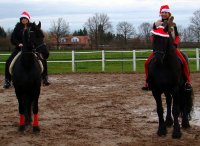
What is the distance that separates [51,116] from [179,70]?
3951mm

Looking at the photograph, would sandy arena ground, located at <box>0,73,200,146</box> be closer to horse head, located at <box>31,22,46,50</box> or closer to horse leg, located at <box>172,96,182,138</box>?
horse leg, located at <box>172,96,182,138</box>

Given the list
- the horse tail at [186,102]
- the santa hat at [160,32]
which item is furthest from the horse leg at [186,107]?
the santa hat at [160,32]

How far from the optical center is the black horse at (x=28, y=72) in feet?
23.8

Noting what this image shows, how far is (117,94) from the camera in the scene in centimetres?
1340

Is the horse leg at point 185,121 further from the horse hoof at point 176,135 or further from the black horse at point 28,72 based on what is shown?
the black horse at point 28,72

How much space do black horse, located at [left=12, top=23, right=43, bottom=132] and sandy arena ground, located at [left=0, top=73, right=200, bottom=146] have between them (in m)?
0.63

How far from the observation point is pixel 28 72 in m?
7.63

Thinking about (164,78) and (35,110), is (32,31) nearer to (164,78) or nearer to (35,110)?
(35,110)

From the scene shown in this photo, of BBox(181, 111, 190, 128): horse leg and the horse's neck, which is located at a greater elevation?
the horse's neck

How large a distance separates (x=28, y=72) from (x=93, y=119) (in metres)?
2.38

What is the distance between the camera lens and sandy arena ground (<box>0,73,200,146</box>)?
23.2 ft

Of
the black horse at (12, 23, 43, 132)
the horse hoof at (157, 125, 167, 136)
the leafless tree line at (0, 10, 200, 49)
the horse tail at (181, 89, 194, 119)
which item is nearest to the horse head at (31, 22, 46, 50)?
the black horse at (12, 23, 43, 132)

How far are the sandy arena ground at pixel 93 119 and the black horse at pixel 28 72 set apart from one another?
2.07 ft

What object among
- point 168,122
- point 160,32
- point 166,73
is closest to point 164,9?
point 160,32
